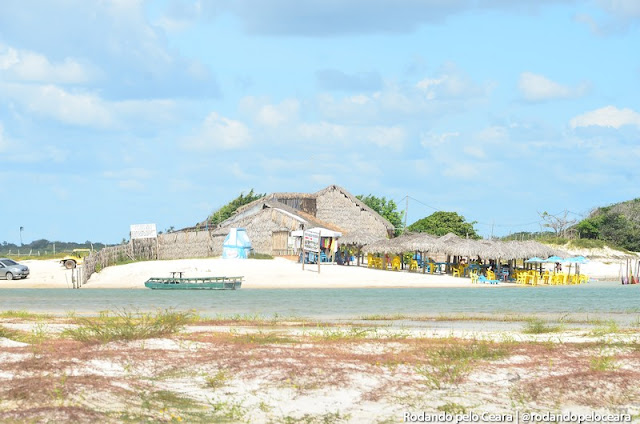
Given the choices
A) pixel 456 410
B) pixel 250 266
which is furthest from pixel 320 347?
pixel 250 266

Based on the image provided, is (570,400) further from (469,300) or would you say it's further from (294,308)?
(469,300)

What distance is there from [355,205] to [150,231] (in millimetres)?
19479

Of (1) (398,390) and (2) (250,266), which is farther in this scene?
(2) (250,266)

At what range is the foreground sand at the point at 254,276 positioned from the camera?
43.5 metres

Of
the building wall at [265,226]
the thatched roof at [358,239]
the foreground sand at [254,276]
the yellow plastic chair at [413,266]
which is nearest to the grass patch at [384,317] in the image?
the foreground sand at [254,276]

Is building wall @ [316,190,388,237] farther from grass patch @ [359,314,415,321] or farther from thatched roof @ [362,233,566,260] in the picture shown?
grass patch @ [359,314,415,321]

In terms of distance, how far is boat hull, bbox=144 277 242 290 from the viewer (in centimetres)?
4006

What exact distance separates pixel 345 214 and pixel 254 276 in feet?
76.8

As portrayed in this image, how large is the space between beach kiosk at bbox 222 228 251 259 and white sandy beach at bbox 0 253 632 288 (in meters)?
3.18

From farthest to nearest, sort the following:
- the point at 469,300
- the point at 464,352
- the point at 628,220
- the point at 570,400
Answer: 1. the point at 628,220
2. the point at 469,300
3. the point at 464,352
4. the point at 570,400

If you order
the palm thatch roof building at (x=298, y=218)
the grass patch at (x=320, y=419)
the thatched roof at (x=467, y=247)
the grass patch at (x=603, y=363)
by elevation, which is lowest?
the grass patch at (x=320, y=419)

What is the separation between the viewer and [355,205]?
67.0m

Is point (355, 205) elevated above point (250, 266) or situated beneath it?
elevated above

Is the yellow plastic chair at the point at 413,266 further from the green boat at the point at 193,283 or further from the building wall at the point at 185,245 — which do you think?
the building wall at the point at 185,245
